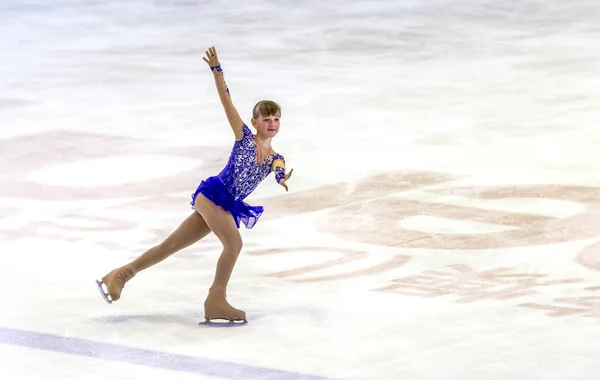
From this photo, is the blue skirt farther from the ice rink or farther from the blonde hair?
the ice rink

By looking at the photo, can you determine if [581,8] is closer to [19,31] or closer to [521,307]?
[19,31]

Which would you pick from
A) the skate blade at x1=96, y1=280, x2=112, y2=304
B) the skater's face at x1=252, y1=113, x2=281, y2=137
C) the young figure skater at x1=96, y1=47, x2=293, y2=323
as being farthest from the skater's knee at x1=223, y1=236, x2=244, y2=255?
the skate blade at x1=96, y1=280, x2=112, y2=304

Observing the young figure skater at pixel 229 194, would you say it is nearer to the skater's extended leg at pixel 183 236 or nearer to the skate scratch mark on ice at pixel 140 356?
the skater's extended leg at pixel 183 236

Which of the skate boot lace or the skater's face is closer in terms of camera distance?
the skater's face

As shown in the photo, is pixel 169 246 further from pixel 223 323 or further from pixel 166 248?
pixel 223 323

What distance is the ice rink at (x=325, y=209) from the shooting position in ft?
21.4

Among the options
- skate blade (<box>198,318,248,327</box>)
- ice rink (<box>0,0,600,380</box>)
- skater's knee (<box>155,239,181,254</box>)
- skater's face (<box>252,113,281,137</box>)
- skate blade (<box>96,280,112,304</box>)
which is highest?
skater's face (<box>252,113,281,137</box>)

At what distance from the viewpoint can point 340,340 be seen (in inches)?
262

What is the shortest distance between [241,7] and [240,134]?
17761 millimetres

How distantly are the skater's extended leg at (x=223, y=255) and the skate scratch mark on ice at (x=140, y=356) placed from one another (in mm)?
545

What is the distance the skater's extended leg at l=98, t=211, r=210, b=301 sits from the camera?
23.2 ft

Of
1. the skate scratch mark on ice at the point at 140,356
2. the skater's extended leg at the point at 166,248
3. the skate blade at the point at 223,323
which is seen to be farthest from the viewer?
the skater's extended leg at the point at 166,248

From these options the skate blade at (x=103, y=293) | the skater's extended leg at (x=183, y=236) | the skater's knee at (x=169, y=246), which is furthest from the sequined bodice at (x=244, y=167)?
the skate blade at (x=103, y=293)

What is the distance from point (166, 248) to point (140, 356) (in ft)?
2.70
